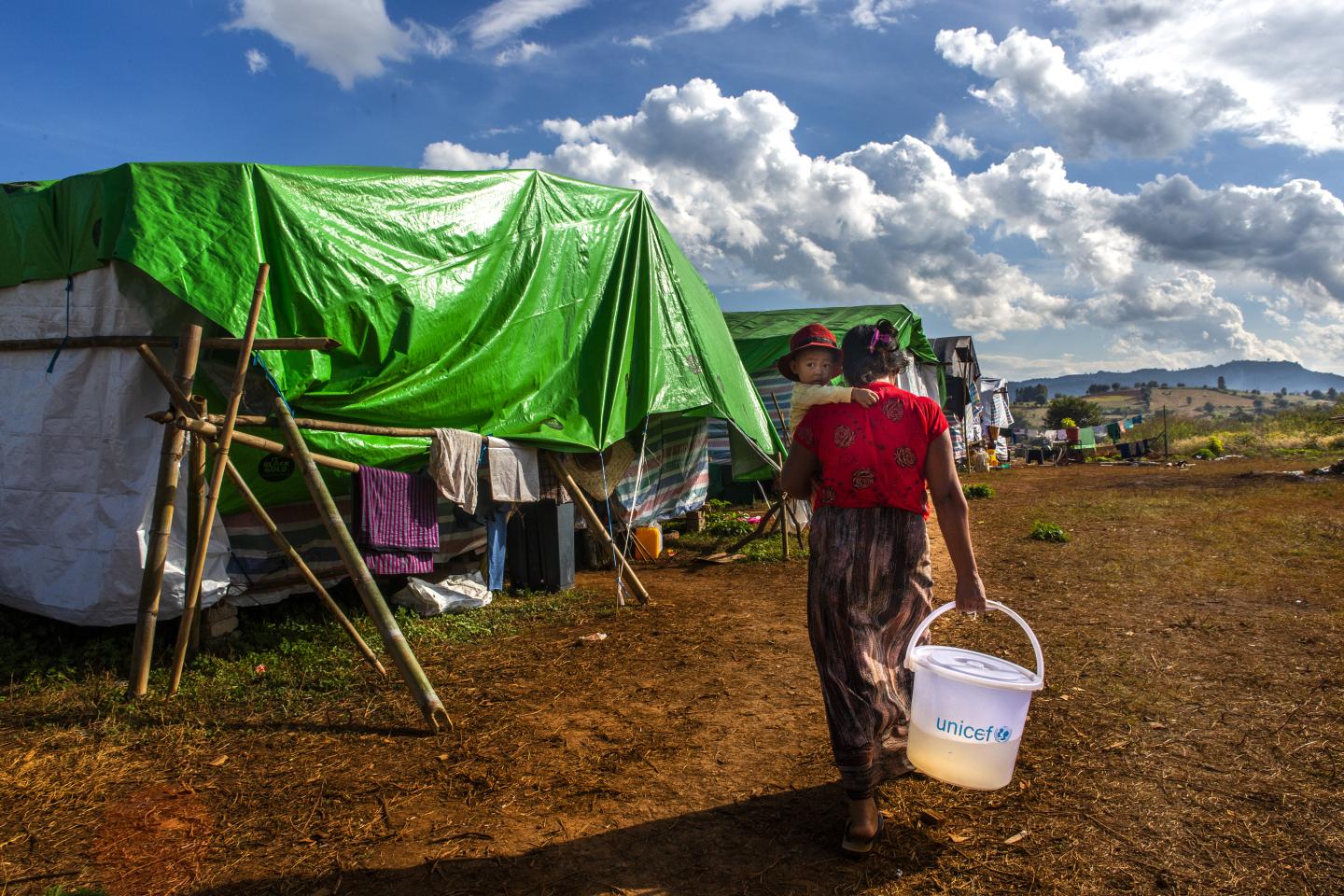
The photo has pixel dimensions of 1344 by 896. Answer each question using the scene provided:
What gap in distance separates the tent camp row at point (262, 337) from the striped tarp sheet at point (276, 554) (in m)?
0.02

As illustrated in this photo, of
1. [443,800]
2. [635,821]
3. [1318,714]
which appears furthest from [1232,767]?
[443,800]

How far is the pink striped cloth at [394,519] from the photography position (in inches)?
231

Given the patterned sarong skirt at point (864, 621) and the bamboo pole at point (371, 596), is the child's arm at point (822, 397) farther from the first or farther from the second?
the bamboo pole at point (371, 596)

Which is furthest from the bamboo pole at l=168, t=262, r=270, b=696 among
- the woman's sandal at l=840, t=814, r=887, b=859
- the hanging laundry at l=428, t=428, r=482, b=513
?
the woman's sandal at l=840, t=814, r=887, b=859

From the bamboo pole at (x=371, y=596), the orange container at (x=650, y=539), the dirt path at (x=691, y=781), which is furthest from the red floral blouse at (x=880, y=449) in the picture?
the orange container at (x=650, y=539)

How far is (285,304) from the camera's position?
552 centimetres

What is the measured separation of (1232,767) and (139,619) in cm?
559

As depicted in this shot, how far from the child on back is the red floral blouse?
9cm

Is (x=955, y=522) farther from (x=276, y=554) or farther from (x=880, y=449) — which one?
(x=276, y=554)

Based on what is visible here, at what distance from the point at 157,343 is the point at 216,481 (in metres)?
1.31

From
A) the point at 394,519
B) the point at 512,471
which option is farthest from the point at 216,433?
the point at 512,471

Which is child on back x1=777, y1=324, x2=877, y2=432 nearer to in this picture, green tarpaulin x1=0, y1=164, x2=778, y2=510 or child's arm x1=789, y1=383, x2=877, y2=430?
child's arm x1=789, y1=383, x2=877, y2=430

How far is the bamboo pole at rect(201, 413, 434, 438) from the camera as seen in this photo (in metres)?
4.89

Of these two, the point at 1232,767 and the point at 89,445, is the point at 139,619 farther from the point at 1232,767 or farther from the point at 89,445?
the point at 1232,767
